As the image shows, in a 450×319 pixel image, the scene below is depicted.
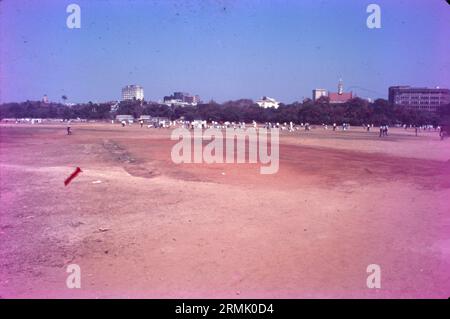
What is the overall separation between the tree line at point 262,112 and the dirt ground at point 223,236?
189 ft

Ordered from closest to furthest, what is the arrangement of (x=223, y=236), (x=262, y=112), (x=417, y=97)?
(x=223, y=236) < (x=262, y=112) < (x=417, y=97)

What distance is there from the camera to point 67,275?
18.5ft

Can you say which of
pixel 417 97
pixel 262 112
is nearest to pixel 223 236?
pixel 262 112

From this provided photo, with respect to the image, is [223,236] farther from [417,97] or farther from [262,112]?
[417,97]

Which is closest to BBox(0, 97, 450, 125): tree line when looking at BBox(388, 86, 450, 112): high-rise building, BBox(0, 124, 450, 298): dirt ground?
BBox(388, 86, 450, 112): high-rise building

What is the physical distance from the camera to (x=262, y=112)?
91.1 m

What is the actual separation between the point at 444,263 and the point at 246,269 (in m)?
3.01

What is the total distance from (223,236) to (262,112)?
8485 centimetres

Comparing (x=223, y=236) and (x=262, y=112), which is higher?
(x=262, y=112)

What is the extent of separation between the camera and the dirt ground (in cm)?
533

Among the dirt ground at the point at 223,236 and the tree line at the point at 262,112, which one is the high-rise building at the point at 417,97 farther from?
the dirt ground at the point at 223,236

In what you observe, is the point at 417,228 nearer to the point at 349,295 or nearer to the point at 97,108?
the point at 349,295

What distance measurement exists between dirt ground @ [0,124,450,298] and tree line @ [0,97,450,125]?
57.5 metres

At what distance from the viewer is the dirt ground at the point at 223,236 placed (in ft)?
17.5
